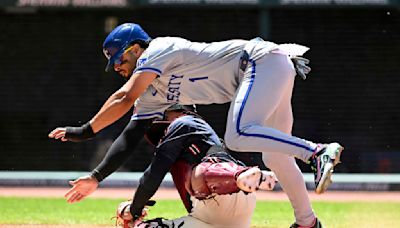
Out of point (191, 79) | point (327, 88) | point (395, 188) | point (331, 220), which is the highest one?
point (191, 79)

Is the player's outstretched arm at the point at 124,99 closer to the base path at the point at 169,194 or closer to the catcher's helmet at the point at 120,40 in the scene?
the catcher's helmet at the point at 120,40

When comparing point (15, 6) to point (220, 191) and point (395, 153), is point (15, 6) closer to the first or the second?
point (395, 153)

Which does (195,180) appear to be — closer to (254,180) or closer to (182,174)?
(182,174)

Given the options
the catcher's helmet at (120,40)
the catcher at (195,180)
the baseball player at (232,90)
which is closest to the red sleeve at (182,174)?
the catcher at (195,180)

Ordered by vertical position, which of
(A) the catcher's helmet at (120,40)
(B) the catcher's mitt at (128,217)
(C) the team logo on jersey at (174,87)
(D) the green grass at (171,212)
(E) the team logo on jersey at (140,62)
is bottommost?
(D) the green grass at (171,212)

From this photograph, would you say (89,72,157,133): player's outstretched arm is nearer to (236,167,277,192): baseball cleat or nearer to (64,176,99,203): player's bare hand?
(64,176,99,203): player's bare hand

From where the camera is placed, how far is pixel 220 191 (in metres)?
4.68

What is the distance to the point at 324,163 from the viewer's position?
4.87m

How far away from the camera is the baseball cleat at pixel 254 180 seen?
4.41m

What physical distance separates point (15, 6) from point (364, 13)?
540cm

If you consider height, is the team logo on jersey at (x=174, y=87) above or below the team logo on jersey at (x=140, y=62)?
below

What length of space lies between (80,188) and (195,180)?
2.73ft

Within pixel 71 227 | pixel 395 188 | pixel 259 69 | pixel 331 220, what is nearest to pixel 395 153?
pixel 395 188

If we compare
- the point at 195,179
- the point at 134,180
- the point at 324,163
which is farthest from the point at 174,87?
the point at 134,180
